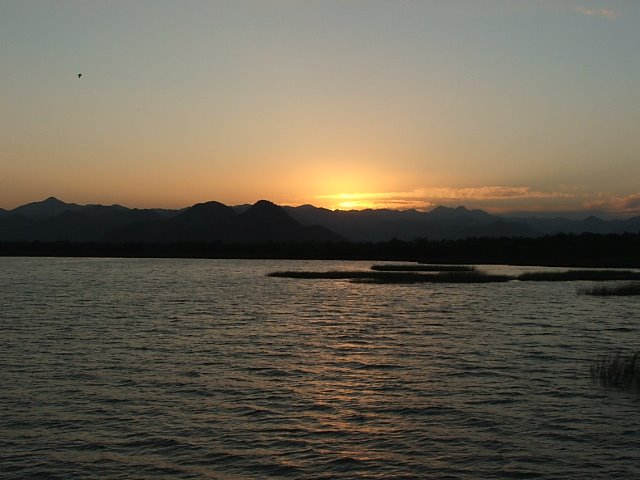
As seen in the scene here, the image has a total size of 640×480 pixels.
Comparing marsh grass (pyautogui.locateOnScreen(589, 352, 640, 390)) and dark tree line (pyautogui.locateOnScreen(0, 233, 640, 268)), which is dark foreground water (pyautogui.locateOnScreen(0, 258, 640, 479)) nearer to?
marsh grass (pyautogui.locateOnScreen(589, 352, 640, 390))

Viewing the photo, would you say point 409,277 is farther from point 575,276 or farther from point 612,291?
point 612,291

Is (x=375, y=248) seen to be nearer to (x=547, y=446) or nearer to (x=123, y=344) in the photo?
(x=123, y=344)

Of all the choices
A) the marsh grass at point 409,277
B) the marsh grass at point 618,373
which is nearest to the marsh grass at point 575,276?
the marsh grass at point 409,277

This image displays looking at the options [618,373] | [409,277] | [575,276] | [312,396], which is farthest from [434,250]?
[312,396]

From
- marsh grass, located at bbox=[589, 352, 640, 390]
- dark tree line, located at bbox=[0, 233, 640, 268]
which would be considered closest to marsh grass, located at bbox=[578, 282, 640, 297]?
marsh grass, located at bbox=[589, 352, 640, 390]

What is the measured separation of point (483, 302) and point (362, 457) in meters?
44.1

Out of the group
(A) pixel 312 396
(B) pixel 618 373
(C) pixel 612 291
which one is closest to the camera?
(A) pixel 312 396

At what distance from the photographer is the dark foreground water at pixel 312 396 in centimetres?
1717

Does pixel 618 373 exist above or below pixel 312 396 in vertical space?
above

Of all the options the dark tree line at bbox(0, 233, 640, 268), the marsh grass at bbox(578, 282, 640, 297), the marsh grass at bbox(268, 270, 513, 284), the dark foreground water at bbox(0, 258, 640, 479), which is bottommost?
the dark foreground water at bbox(0, 258, 640, 479)

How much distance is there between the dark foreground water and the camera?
17172mm

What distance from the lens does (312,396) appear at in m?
23.9

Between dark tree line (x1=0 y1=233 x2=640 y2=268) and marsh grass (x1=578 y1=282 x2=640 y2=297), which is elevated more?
dark tree line (x1=0 y1=233 x2=640 y2=268)

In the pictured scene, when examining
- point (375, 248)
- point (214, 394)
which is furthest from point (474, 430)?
point (375, 248)
